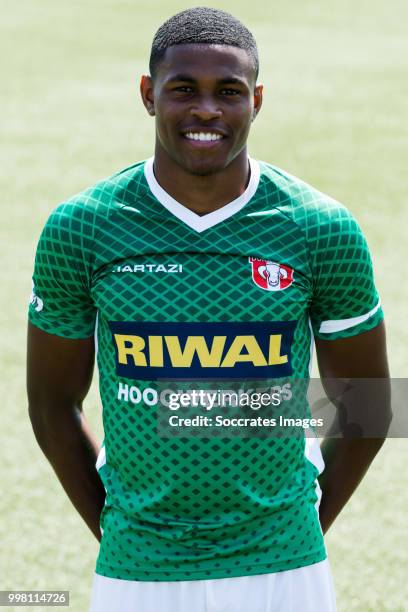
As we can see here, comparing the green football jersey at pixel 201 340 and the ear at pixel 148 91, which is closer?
the green football jersey at pixel 201 340

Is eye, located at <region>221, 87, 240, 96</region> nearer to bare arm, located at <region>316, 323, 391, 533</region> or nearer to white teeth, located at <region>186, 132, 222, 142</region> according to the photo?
white teeth, located at <region>186, 132, 222, 142</region>

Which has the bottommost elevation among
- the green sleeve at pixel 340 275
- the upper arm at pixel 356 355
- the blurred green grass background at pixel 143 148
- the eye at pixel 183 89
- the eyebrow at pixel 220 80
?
the blurred green grass background at pixel 143 148

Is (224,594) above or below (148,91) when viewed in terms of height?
below

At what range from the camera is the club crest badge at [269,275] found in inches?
107

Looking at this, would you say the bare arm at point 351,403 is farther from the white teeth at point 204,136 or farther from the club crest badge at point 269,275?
the white teeth at point 204,136

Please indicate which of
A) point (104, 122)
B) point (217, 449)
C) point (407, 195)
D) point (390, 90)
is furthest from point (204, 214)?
point (390, 90)

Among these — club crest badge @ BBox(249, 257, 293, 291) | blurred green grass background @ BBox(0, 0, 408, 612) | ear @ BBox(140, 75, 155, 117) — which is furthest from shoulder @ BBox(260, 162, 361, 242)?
blurred green grass background @ BBox(0, 0, 408, 612)

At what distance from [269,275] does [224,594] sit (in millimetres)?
763

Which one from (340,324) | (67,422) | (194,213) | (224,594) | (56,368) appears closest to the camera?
(224,594)

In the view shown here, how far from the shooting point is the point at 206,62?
271 cm

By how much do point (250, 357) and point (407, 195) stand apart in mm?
10006

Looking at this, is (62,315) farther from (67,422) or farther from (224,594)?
(224,594)

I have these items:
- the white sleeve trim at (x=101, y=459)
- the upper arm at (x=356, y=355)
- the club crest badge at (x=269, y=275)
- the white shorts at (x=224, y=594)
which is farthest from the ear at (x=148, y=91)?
the white shorts at (x=224, y=594)

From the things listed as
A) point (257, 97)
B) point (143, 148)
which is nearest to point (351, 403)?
point (257, 97)
